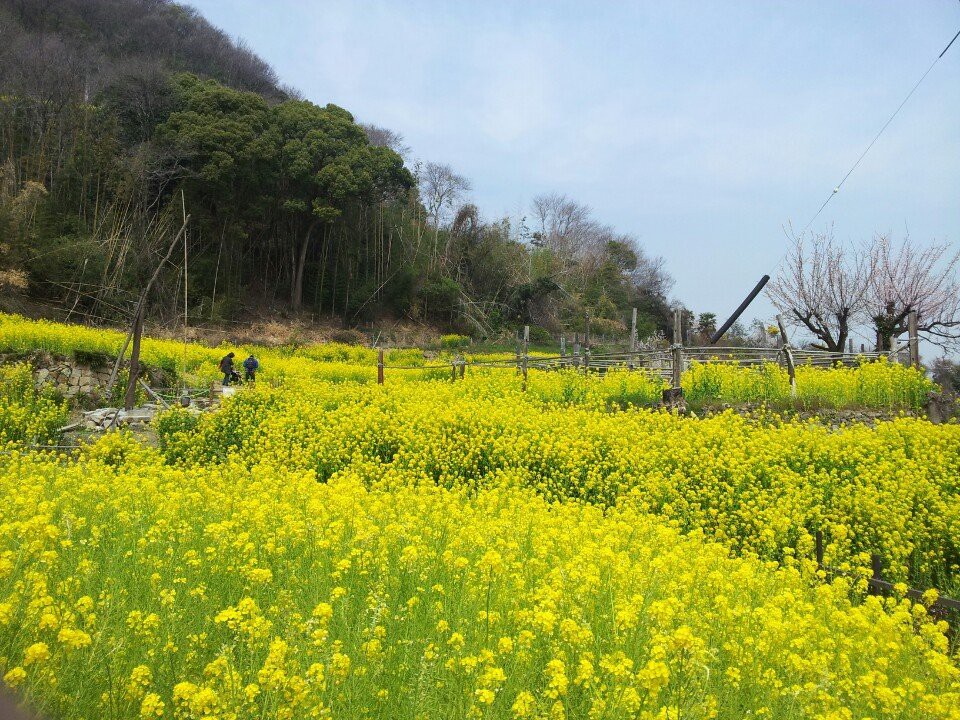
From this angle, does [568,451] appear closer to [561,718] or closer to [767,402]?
[767,402]

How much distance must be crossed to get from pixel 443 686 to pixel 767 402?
32.9ft

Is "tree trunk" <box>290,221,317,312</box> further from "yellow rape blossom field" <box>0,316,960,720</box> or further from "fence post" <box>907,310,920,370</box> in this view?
"fence post" <box>907,310,920,370</box>

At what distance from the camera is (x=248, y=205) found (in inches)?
1040

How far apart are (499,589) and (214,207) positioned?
87.5 ft

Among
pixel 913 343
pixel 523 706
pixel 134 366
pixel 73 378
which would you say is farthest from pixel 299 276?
pixel 523 706

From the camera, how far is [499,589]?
311 cm

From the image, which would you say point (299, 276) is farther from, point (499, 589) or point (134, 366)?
point (499, 589)

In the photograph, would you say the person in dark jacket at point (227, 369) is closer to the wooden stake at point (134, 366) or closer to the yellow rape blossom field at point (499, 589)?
the wooden stake at point (134, 366)

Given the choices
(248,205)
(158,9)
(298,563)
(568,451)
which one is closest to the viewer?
(298,563)

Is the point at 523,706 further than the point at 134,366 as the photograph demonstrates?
No

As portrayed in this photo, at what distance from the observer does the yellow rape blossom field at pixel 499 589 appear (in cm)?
210

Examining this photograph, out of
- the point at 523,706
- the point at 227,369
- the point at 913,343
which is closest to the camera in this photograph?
the point at 523,706

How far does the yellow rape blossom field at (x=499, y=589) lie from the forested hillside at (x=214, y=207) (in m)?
14.9

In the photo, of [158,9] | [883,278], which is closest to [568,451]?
[883,278]
